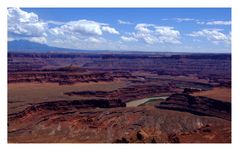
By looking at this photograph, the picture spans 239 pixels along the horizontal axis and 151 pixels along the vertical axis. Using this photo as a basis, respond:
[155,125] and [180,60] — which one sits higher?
[180,60]

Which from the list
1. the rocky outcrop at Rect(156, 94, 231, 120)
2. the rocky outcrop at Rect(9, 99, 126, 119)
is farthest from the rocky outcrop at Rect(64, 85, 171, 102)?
the rocky outcrop at Rect(156, 94, 231, 120)

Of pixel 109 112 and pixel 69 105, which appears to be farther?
pixel 69 105

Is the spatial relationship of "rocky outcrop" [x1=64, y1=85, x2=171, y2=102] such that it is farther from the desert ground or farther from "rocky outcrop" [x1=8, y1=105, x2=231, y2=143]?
"rocky outcrop" [x1=8, y1=105, x2=231, y2=143]

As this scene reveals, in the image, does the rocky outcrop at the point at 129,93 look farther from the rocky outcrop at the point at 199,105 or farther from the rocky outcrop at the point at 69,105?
the rocky outcrop at the point at 199,105

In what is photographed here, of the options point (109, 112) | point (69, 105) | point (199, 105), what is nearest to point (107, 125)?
point (109, 112)

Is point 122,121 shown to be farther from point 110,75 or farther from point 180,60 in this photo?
point 180,60

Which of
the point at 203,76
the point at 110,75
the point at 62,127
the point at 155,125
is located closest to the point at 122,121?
the point at 155,125

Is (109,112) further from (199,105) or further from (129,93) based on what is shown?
(129,93)

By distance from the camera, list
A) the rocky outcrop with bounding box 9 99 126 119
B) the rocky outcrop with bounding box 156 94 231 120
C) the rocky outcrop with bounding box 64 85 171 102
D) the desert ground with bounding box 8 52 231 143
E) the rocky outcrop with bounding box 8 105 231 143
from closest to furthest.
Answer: the rocky outcrop with bounding box 8 105 231 143 → the desert ground with bounding box 8 52 231 143 → the rocky outcrop with bounding box 9 99 126 119 → the rocky outcrop with bounding box 156 94 231 120 → the rocky outcrop with bounding box 64 85 171 102

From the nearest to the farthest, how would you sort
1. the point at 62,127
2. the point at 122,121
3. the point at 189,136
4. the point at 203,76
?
1. the point at 189,136
2. the point at 62,127
3. the point at 122,121
4. the point at 203,76
